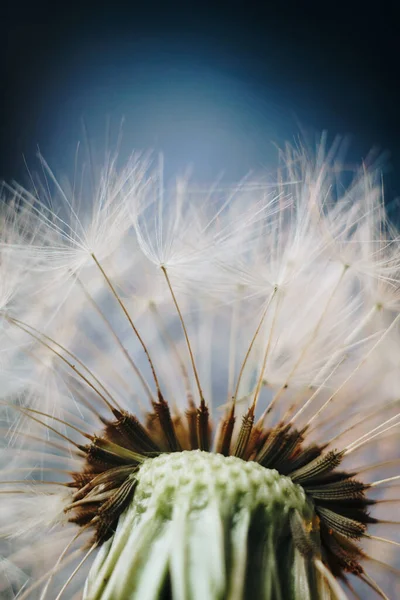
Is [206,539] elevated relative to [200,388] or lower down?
lower down

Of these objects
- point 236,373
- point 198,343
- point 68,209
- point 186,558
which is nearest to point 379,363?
point 236,373

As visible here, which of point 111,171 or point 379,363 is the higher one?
point 111,171

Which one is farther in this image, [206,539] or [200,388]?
[200,388]

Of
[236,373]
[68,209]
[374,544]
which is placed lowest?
[374,544]

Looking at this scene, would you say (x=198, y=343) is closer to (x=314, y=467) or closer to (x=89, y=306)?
(x=89, y=306)

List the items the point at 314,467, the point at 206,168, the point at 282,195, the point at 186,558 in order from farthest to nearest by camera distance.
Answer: the point at 206,168
the point at 282,195
the point at 314,467
the point at 186,558
